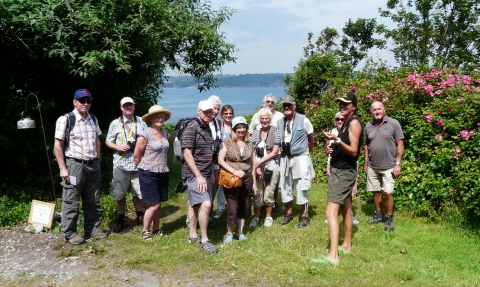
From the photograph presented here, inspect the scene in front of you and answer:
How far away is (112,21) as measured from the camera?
20.5ft

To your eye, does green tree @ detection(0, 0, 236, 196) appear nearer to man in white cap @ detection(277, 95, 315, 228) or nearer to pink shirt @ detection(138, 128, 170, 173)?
pink shirt @ detection(138, 128, 170, 173)

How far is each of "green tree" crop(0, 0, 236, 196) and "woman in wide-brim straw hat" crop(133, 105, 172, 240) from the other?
143 cm

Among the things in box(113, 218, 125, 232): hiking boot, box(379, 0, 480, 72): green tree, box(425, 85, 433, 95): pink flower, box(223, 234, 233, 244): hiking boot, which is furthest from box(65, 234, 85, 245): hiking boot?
box(379, 0, 480, 72): green tree

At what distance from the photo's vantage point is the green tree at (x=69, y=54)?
5754 mm

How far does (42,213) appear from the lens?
18.0 ft

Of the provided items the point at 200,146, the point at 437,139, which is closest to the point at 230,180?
the point at 200,146

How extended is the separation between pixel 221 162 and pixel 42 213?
9.04ft

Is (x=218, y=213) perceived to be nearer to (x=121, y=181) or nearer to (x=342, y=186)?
(x=121, y=181)

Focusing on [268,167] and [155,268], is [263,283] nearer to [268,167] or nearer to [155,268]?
[155,268]

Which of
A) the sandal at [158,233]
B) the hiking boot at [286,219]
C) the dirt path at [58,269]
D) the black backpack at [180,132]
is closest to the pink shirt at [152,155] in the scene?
the black backpack at [180,132]

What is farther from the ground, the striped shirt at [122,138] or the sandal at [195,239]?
the striped shirt at [122,138]

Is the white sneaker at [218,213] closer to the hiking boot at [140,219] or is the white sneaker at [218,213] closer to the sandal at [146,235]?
the hiking boot at [140,219]

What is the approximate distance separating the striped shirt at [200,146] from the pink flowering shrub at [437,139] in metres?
3.48

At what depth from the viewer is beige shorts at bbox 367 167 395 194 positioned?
5762 mm
